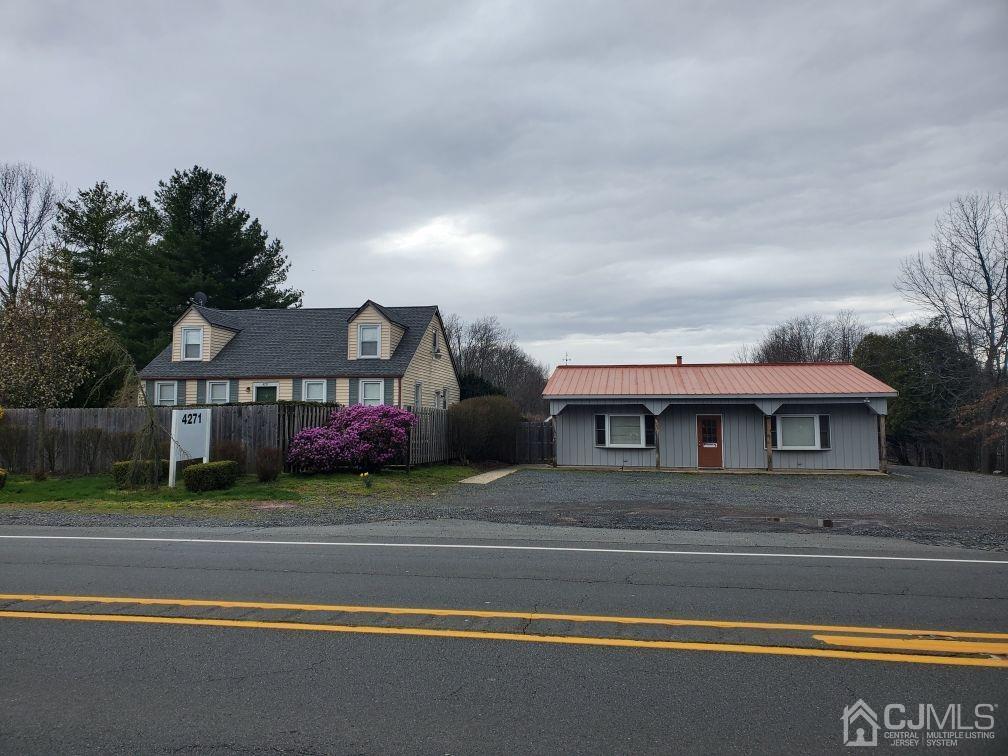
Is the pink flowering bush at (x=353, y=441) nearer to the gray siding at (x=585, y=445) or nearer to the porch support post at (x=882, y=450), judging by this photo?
the gray siding at (x=585, y=445)

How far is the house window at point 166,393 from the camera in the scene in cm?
3016

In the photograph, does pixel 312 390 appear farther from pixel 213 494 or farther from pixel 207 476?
pixel 213 494

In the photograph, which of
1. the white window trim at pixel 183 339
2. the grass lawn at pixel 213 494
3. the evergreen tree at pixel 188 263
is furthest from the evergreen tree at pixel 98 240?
the grass lawn at pixel 213 494

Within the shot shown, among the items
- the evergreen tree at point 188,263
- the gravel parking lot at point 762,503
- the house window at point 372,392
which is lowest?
the gravel parking lot at point 762,503

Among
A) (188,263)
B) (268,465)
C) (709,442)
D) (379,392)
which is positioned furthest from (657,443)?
(188,263)

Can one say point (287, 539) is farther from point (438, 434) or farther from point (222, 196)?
point (222, 196)

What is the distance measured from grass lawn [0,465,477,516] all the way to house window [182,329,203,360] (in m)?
11.9

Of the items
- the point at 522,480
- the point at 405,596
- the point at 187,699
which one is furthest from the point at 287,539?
the point at 522,480

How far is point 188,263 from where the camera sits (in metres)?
41.8

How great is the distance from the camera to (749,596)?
→ 261 inches

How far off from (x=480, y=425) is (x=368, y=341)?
23.8 ft

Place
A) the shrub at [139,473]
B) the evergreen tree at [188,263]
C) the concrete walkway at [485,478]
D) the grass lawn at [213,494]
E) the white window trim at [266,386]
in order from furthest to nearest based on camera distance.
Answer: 1. the evergreen tree at [188,263]
2. the white window trim at [266,386]
3. the concrete walkway at [485,478]
4. the shrub at [139,473]
5. the grass lawn at [213,494]

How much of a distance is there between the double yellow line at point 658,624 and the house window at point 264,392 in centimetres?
2321

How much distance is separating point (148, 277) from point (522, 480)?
34.1 metres
